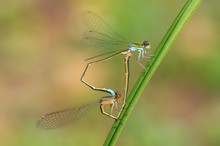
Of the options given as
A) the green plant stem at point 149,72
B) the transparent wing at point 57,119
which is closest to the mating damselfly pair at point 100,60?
the transparent wing at point 57,119

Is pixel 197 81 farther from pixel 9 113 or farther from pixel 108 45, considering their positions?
pixel 108 45

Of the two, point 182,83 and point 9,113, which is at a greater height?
point 182,83

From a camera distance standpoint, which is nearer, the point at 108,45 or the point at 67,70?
the point at 108,45

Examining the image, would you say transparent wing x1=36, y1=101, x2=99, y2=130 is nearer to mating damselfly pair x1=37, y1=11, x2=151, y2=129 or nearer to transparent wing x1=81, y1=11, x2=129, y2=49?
mating damselfly pair x1=37, y1=11, x2=151, y2=129

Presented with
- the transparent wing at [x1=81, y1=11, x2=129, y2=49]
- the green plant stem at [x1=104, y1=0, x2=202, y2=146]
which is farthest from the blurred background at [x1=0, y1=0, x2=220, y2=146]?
the green plant stem at [x1=104, y1=0, x2=202, y2=146]

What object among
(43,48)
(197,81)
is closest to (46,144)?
(43,48)

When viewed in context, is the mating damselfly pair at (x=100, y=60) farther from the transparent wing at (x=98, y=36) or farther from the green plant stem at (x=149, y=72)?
the green plant stem at (x=149, y=72)

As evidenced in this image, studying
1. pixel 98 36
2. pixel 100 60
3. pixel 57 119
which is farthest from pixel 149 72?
pixel 98 36
